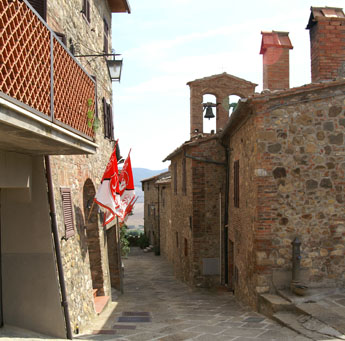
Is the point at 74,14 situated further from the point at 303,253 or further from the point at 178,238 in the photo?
the point at 178,238

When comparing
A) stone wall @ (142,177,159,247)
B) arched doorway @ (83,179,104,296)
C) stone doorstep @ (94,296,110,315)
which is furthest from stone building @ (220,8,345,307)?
stone wall @ (142,177,159,247)

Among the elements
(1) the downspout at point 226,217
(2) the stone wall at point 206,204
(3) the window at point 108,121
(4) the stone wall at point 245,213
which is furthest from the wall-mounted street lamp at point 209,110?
(3) the window at point 108,121

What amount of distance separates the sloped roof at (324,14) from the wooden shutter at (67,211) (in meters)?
7.23

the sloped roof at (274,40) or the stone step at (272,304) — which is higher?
the sloped roof at (274,40)

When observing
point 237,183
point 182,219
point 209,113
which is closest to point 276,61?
point 237,183

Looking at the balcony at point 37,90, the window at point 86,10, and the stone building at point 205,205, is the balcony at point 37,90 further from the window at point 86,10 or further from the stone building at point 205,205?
the stone building at point 205,205

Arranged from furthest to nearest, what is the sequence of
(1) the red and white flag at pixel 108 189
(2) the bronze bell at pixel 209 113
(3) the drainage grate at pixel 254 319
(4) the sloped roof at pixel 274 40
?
(2) the bronze bell at pixel 209 113
(4) the sloped roof at pixel 274 40
(1) the red and white flag at pixel 108 189
(3) the drainage grate at pixel 254 319

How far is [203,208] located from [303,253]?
5.69 m

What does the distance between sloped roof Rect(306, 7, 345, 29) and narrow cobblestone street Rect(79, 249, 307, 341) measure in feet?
23.6

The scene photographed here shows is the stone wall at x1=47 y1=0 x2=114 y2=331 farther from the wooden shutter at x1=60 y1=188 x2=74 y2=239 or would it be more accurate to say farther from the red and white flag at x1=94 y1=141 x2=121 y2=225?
the red and white flag at x1=94 y1=141 x2=121 y2=225

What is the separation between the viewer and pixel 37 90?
14.6 feet

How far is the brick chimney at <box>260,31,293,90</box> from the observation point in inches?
462

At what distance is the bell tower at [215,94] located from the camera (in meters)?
16.4

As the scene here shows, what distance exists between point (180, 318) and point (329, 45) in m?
7.39
